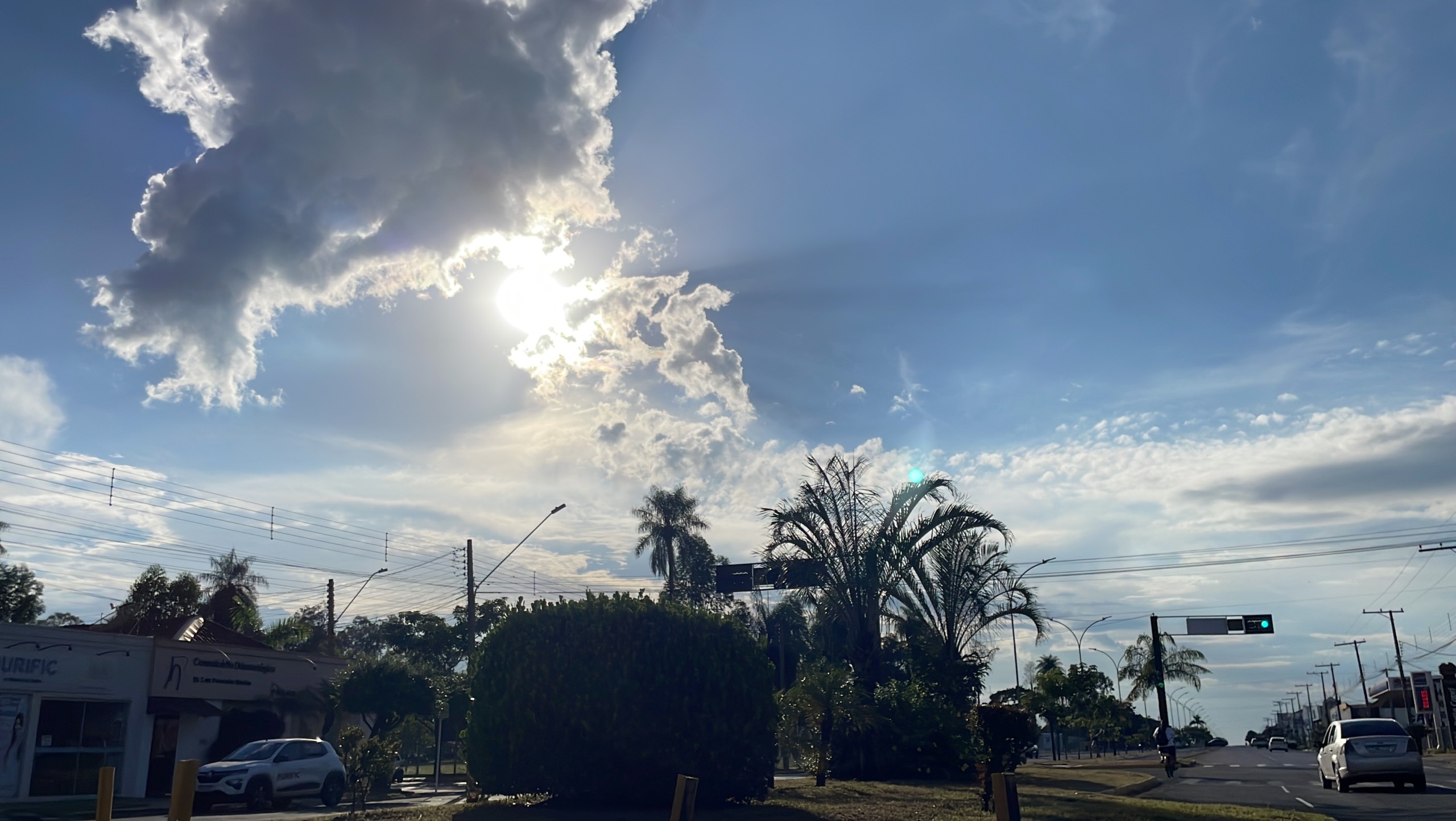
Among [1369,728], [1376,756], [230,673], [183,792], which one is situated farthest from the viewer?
[230,673]

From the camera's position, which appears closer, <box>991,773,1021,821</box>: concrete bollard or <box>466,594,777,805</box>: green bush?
<box>991,773,1021,821</box>: concrete bollard

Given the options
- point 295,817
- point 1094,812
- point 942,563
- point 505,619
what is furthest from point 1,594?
point 1094,812

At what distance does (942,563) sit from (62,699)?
2366cm

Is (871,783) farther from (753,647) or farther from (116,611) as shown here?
(116,611)

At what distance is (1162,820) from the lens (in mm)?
14555

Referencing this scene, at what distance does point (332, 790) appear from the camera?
77.9 feet

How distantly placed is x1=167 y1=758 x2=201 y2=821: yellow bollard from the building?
20596 mm

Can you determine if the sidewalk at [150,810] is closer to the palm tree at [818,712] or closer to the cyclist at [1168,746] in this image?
the palm tree at [818,712]

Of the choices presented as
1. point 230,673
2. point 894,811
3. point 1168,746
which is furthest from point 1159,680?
point 230,673

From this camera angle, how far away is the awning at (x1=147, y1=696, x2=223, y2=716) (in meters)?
27.9

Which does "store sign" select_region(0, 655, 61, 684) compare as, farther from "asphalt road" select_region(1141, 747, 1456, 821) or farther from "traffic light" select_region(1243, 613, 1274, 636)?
"traffic light" select_region(1243, 613, 1274, 636)

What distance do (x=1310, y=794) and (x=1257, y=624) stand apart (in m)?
22.4

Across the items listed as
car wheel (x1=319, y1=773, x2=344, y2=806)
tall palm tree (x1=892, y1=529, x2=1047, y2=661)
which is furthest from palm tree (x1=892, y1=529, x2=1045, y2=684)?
car wheel (x1=319, y1=773, x2=344, y2=806)

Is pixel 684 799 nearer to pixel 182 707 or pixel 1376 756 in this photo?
pixel 1376 756
